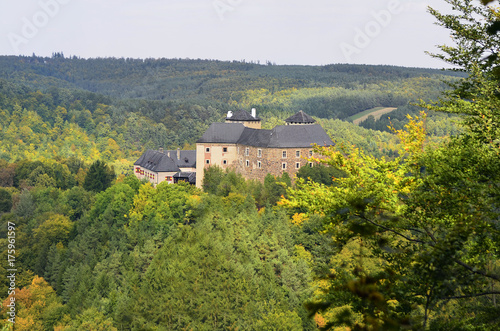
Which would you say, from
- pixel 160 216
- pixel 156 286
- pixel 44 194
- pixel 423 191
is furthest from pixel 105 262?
pixel 423 191

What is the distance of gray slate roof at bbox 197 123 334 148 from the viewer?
267 ft

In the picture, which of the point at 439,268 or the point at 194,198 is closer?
the point at 439,268

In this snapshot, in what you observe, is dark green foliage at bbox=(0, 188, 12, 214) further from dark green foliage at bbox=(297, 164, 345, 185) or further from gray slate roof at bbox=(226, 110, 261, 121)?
dark green foliage at bbox=(297, 164, 345, 185)

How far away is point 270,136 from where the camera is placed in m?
82.8

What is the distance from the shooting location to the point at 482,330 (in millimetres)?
14242

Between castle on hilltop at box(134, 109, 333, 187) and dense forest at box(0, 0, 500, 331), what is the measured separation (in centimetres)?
303

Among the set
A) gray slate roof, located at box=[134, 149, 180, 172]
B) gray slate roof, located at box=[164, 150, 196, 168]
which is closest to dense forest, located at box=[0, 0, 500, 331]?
gray slate roof, located at box=[134, 149, 180, 172]

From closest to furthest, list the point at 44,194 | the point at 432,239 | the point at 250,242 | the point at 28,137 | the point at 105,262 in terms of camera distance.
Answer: the point at 432,239 < the point at 250,242 < the point at 105,262 < the point at 44,194 < the point at 28,137

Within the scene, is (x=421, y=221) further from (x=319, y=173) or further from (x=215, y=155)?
(x=215, y=155)

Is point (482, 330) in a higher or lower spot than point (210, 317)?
higher

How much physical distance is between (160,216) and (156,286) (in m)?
18.4

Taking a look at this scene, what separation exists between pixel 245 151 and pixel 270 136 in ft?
14.8

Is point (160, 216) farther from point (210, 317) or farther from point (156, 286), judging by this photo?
point (210, 317)

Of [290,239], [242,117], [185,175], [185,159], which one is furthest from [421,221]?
[185,159]
